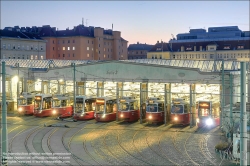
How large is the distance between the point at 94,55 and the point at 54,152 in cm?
7630

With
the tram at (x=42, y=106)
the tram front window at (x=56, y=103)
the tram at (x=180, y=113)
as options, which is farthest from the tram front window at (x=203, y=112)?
the tram at (x=42, y=106)

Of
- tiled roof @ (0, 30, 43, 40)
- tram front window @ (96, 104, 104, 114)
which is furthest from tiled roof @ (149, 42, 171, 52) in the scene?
tram front window @ (96, 104, 104, 114)

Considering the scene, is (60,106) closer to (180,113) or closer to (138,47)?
(180,113)

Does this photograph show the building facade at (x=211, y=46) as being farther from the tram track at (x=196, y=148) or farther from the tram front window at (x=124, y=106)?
the tram track at (x=196, y=148)

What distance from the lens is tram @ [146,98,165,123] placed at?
101 ft

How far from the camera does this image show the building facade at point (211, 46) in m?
85.4

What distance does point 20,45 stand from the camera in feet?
259

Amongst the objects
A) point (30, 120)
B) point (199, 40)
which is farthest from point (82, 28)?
point (30, 120)

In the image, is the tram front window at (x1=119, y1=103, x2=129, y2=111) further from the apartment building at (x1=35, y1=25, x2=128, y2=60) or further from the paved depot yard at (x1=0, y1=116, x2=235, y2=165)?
the apartment building at (x1=35, y1=25, x2=128, y2=60)

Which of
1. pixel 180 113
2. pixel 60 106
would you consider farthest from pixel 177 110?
pixel 60 106

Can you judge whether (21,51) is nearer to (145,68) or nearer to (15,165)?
(145,68)

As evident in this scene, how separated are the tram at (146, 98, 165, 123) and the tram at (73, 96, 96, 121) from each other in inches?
206

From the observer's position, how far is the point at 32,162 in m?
17.8

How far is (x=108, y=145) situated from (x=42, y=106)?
13960 millimetres
